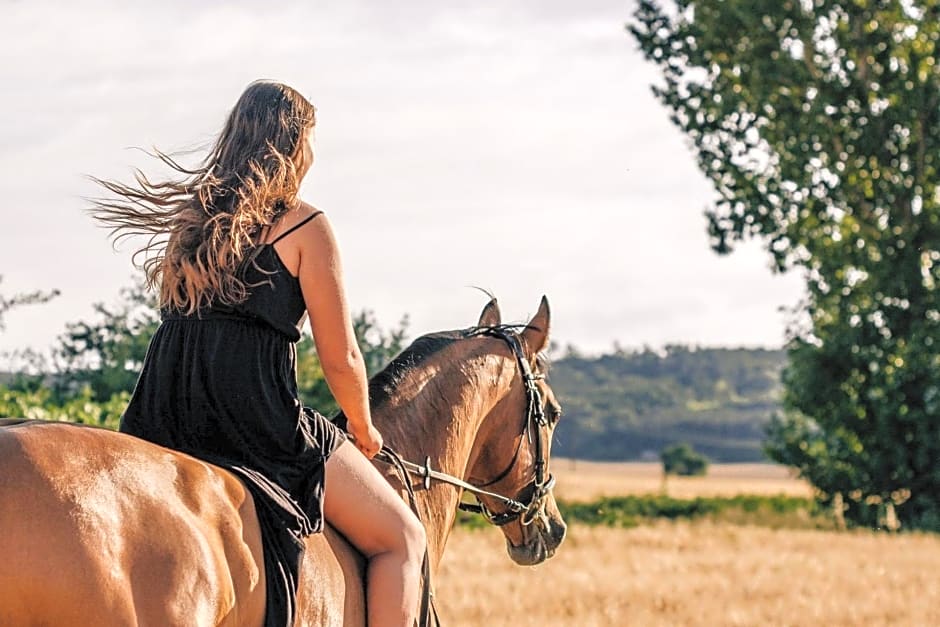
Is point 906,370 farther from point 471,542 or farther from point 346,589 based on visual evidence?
point 346,589

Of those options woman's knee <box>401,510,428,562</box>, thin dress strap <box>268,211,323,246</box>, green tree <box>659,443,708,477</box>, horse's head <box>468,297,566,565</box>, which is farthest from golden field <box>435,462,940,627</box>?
green tree <box>659,443,708,477</box>

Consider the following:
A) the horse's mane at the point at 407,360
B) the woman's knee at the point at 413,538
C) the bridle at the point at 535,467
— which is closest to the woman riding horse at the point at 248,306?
the woman's knee at the point at 413,538

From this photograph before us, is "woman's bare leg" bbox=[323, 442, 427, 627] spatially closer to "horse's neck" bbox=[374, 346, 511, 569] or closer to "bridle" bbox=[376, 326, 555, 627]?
"horse's neck" bbox=[374, 346, 511, 569]

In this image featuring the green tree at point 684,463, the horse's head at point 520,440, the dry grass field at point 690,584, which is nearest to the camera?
the horse's head at point 520,440

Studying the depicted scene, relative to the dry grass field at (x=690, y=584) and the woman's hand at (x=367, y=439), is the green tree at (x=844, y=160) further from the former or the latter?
the woman's hand at (x=367, y=439)

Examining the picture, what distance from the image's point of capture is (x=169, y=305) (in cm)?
457

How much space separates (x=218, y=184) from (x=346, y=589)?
1.43 metres

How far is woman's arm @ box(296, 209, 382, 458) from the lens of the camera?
450 centimetres

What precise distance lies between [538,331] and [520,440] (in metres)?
0.51

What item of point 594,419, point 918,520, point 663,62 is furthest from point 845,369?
point 594,419

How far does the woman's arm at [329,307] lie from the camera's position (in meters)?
4.50

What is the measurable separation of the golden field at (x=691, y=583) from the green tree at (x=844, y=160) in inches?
355

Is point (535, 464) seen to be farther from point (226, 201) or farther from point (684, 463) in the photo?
point (684, 463)

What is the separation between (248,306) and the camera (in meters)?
4.48
